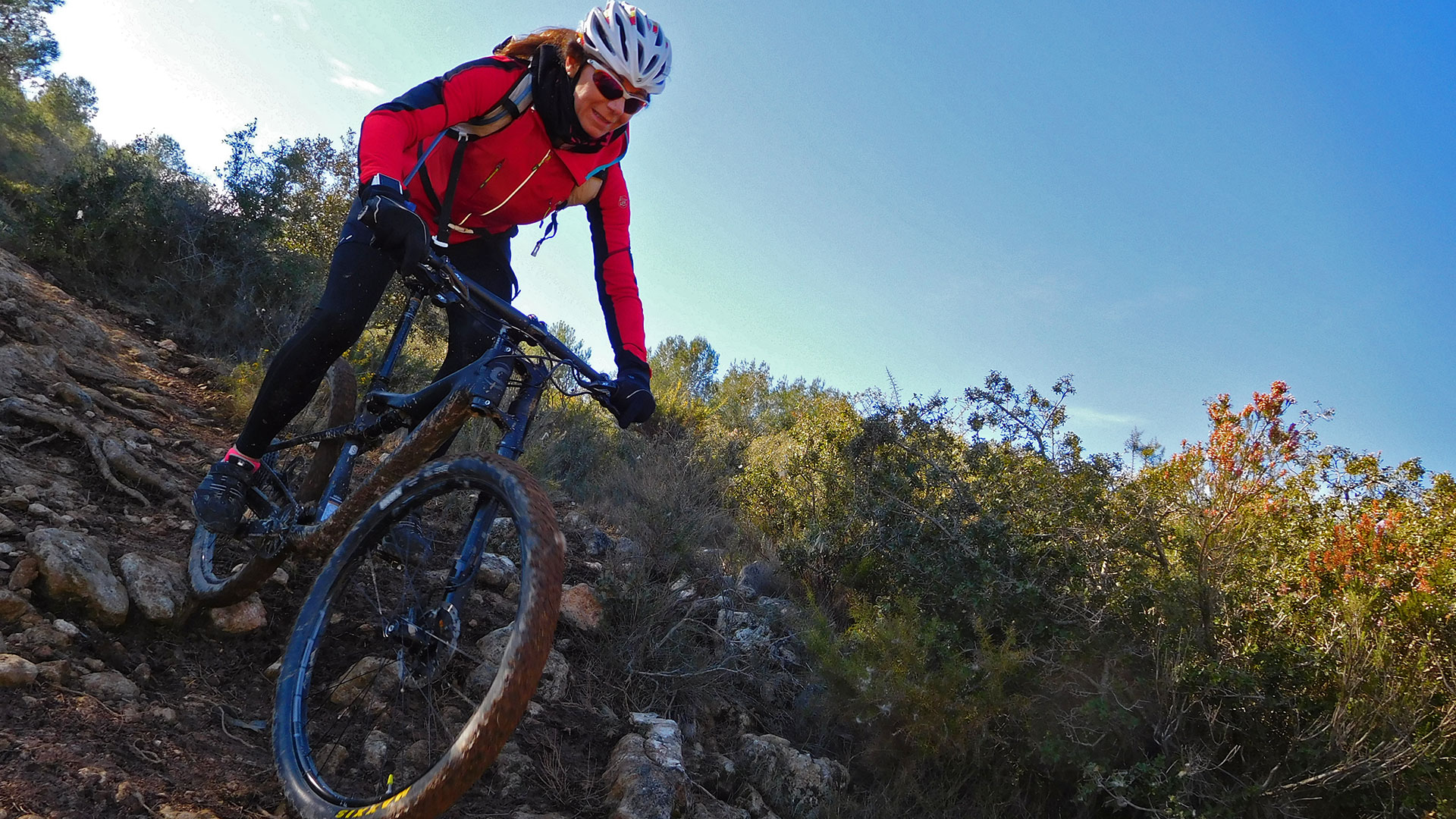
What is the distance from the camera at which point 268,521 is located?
246 centimetres

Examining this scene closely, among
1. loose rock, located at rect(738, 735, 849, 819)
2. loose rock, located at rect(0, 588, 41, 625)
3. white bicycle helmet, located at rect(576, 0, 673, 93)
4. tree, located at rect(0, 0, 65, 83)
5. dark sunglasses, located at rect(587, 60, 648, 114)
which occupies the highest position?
tree, located at rect(0, 0, 65, 83)

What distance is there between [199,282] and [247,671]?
7.50 m

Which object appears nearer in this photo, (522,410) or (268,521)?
(522,410)

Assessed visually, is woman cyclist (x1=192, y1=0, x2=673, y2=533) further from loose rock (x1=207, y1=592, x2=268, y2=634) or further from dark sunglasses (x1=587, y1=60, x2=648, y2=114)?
loose rock (x1=207, y1=592, x2=268, y2=634)

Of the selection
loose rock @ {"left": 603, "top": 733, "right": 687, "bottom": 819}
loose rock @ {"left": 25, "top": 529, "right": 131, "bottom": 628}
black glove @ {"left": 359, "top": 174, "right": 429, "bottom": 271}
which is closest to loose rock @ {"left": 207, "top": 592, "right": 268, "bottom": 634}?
loose rock @ {"left": 25, "top": 529, "right": 131, "bottom": 628}

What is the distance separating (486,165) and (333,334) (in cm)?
83

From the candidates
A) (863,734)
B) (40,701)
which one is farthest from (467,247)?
(863,734)

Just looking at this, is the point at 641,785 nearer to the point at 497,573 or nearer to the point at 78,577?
the point at 497,573

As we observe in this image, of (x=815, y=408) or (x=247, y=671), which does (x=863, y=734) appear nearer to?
(x=247, y=671)

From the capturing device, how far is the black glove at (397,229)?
6.45 ft

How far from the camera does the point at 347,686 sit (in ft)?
7.45

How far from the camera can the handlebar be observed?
2086 mm

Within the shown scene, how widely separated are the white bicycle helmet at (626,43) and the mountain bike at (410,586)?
100cm

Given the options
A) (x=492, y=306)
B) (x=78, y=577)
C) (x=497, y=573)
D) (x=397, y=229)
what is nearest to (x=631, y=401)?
(x=492, y=306)
